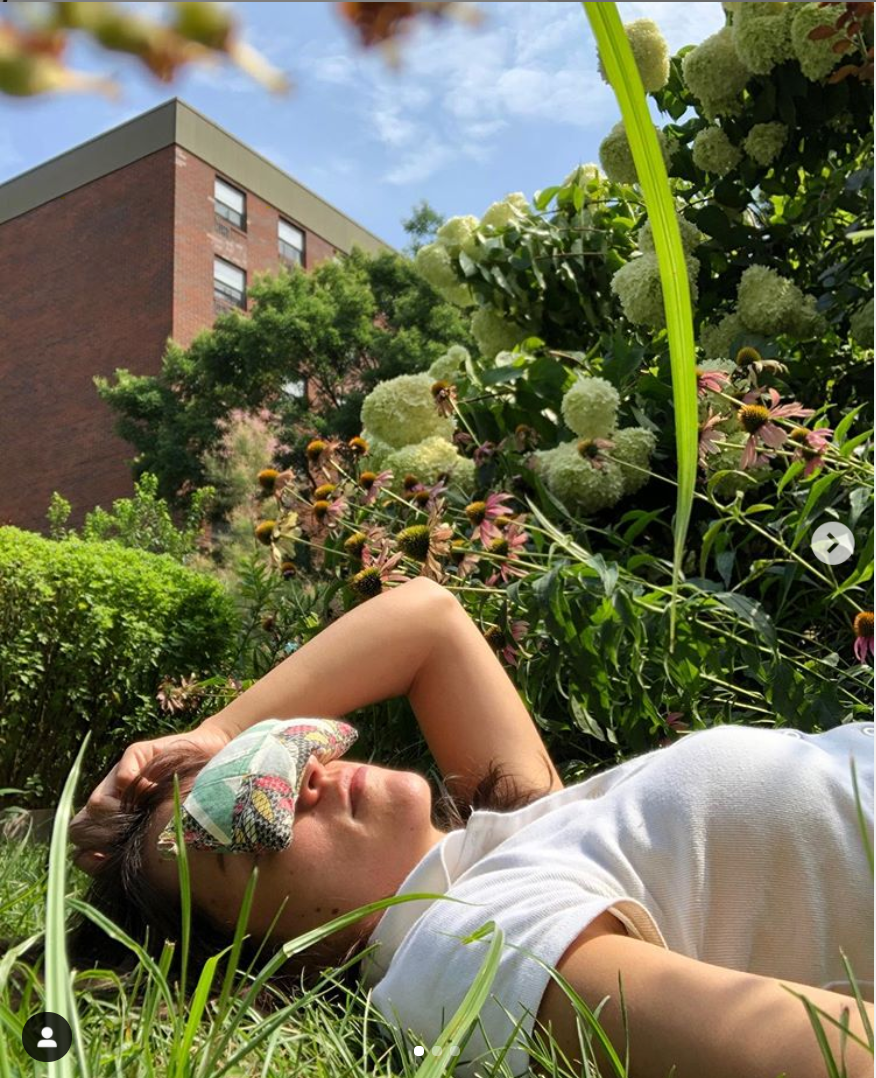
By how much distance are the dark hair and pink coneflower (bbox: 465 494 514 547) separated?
0.67 metres

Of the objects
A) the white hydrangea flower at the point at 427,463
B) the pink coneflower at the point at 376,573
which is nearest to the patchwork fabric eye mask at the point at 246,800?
the pink coneflower at the point at 376,573

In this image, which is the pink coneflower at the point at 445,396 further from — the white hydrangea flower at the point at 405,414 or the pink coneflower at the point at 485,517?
the pink coneflower at the point at 485,517

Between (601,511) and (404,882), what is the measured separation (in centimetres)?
155

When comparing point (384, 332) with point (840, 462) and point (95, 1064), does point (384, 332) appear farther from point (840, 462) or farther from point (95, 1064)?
point (95, 1064)

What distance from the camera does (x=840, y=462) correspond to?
1.89 m

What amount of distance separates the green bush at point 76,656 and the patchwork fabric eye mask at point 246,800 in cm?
256

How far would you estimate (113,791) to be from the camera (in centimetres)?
157

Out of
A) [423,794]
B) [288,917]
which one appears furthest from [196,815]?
[423,794]

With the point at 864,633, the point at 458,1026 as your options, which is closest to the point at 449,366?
the point at 864,633

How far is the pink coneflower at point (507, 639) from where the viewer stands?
2127mm

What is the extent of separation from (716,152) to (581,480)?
3.60 ft

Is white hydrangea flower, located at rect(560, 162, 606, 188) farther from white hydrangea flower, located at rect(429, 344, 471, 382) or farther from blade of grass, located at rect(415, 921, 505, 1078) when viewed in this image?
blade of grass, located at rect(415, 921, 505, 1078)

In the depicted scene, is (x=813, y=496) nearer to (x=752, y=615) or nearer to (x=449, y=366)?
(x=752, y=615)

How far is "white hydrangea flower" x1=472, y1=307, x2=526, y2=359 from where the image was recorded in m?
3.38
